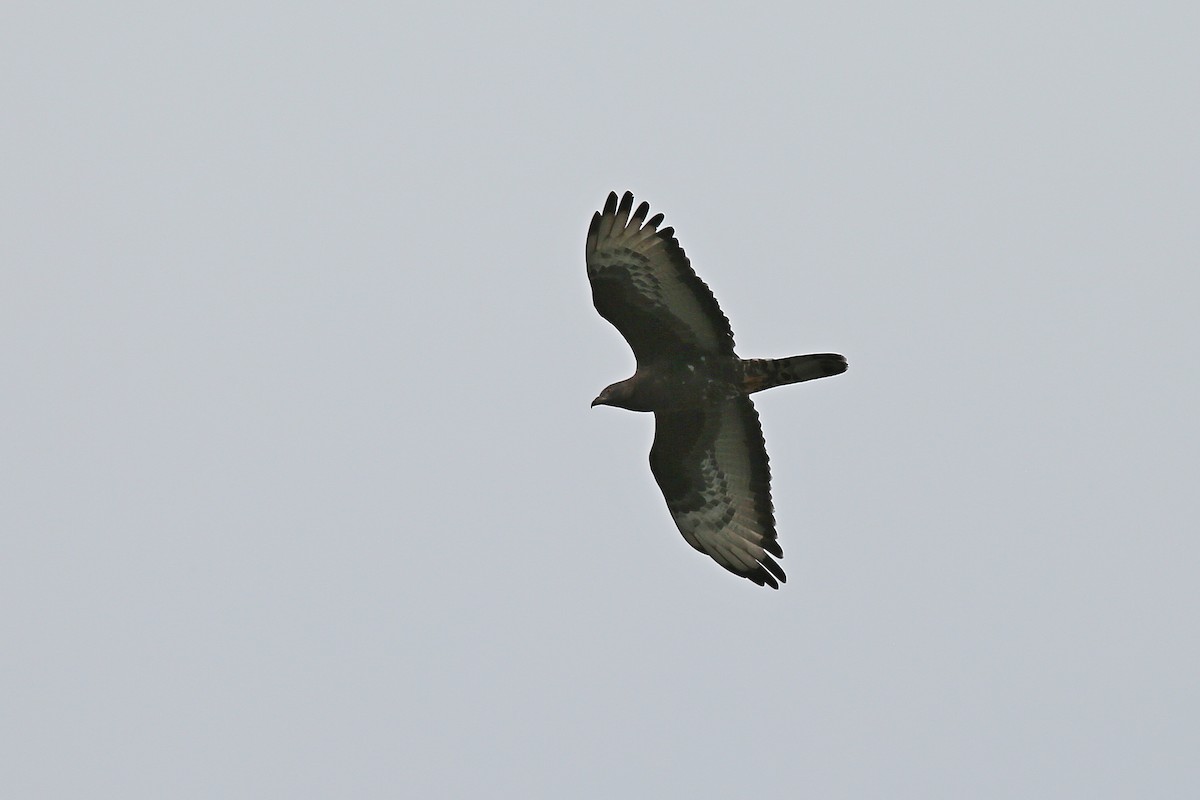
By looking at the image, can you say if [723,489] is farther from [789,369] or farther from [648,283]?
[648,283]

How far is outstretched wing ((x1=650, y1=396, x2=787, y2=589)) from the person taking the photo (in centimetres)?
1661

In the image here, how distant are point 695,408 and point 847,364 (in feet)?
5.28

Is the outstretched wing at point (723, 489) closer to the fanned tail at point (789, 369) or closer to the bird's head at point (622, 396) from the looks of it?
the bird's head at point (622, 396)

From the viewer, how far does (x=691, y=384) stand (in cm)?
1616

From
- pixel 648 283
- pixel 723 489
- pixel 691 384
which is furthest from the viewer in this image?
pixel 723 489

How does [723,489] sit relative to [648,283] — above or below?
below

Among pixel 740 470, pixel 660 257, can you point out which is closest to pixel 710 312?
pixel 660 257

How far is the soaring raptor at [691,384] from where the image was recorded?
51.3 feet

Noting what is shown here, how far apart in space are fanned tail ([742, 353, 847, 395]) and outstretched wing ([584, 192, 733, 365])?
32 cm

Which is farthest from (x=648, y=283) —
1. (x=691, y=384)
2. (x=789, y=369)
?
(x=789, y=369)

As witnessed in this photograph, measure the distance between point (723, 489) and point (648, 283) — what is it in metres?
2.44

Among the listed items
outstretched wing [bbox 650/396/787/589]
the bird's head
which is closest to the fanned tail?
outstretched wing [bbox 650/396/787/589]

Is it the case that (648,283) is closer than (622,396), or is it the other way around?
(648,283)

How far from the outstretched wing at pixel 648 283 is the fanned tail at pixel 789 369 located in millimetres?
318
